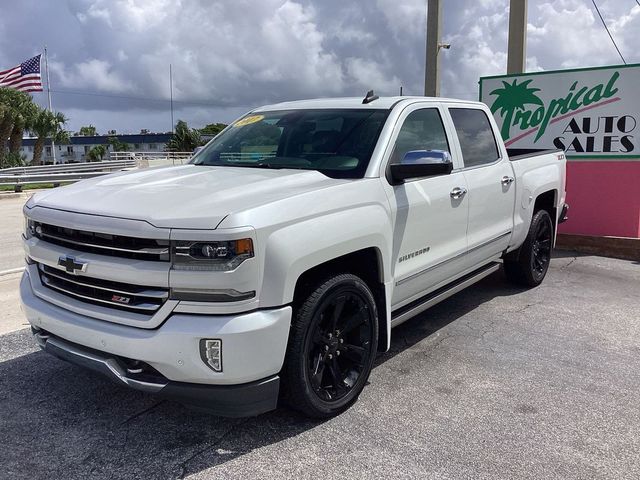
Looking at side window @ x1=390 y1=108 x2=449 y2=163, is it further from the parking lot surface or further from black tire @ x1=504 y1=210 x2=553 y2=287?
black tire @ x1=504 y1=210 x2=553 y2=287

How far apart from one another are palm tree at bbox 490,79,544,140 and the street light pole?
2.93m

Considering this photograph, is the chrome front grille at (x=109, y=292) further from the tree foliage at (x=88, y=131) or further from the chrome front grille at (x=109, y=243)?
the tree foliage at (x=88, y=131)

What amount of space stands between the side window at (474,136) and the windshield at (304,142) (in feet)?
3.42

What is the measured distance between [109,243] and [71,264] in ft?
0.99

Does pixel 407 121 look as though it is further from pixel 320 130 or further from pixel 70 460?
pixel 70 460

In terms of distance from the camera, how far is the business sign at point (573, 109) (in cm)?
868

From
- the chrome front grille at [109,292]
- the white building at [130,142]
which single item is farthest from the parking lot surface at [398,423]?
the white building at [130,142]

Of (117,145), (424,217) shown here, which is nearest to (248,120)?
(424,217)

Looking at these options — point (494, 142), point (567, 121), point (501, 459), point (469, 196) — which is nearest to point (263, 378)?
point (501, 459)

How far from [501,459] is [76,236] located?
257 cm

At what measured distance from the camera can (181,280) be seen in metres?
2.87

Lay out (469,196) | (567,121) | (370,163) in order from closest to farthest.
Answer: (370,163) → (469,196) → (567,121)

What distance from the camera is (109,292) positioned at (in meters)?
3.12

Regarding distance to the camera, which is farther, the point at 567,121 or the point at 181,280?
the point at 567,121
